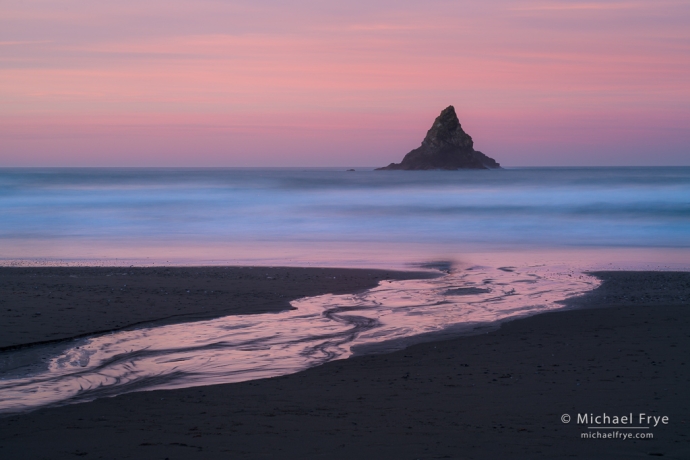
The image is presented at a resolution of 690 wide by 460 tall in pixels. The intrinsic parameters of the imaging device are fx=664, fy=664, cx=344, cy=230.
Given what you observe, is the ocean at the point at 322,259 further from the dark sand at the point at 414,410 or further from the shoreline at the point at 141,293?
the dark sand at the point at 414,410

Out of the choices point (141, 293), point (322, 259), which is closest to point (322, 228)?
point (322, 259)

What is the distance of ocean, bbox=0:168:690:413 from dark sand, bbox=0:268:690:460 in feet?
1.79

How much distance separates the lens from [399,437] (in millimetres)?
4195

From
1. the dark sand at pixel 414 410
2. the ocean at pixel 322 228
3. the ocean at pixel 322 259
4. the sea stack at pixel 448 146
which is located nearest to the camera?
the dark sand at pixel 414 410

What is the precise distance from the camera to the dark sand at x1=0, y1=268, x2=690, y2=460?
400 cm

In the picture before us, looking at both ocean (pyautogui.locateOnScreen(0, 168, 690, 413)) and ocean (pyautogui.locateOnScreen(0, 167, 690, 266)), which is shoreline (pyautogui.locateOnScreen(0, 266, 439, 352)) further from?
ocean (pyautogui.locateOnScreen(0, 167, 690, 266))

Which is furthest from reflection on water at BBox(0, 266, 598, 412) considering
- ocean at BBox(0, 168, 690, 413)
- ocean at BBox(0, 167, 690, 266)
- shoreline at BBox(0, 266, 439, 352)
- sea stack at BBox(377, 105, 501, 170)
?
sea stack at BBox(377, 105, 501, 170)

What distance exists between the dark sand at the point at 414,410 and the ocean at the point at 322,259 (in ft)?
1.79

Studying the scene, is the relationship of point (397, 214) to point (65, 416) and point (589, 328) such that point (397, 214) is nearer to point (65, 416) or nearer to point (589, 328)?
point (589, 328)

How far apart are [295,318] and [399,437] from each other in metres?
4.36

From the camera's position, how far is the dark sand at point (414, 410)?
4.00m

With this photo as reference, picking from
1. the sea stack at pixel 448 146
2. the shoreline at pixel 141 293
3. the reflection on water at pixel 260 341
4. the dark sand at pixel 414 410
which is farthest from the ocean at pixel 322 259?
the sea stack at pixel 448 146

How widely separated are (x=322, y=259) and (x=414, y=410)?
1053 centimetres

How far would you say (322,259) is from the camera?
15.2 metres
